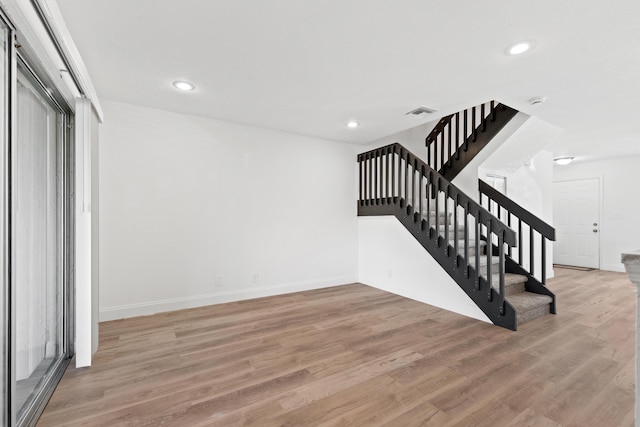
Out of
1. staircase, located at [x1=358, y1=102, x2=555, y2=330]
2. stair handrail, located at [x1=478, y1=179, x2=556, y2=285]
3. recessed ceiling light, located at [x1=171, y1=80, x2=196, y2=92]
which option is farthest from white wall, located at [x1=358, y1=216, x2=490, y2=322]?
recessed ceiling light, located at [x1=171, y1=80, x2=196, y2=92]

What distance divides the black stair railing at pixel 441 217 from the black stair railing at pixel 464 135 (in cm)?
77

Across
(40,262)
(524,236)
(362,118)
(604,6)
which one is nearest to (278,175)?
(362,118)

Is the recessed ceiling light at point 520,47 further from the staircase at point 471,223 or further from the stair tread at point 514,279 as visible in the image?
the stair tread at point 514,279

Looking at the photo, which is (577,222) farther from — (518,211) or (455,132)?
(455,132)

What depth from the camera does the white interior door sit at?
639cm

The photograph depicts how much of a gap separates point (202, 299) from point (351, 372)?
232cm

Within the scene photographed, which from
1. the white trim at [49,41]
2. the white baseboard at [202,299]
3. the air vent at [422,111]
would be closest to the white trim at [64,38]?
the white trim at [49,41]

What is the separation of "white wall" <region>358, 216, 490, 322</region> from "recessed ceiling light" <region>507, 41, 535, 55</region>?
94.3 inches

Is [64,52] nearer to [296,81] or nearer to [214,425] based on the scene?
[296,81]

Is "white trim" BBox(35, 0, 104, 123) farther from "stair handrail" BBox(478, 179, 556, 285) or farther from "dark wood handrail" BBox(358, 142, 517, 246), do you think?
"stair handrail" BBox(478, 179, 556, 285)

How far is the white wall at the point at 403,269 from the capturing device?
356 centimetres

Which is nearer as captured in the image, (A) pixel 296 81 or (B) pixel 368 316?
(A) pixel 296 81

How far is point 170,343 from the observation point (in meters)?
2.65

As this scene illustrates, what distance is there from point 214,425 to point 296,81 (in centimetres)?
271
